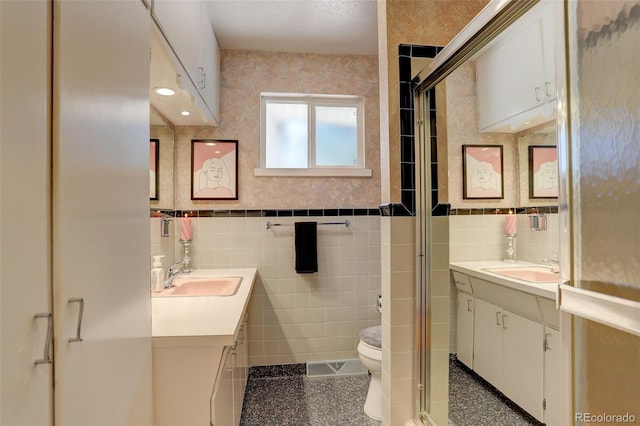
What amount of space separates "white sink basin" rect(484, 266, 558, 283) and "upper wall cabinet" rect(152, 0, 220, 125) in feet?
5.50

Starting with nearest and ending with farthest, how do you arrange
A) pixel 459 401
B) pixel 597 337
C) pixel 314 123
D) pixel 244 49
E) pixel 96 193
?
1. pixel 597 337
2. pixel 96 193
3. pixel 459 401
4. pixel 244 49
5. pixel 314 123

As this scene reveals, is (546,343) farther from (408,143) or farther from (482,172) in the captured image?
(408,143)

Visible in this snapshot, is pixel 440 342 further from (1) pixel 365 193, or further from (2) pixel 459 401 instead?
(1) pixel 365 193

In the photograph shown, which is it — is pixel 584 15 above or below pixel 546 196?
above

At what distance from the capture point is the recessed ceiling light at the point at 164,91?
1.67 meters

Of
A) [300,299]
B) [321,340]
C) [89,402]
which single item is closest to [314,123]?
[300,299]

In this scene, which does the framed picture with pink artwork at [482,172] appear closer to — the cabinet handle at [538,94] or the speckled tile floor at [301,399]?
the cabinet handle at [538,94]

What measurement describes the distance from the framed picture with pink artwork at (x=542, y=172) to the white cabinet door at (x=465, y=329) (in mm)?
551

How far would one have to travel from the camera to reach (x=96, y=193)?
0.74 m

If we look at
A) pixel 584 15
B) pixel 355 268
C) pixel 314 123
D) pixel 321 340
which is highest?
pixel 314 123

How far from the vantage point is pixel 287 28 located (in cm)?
227

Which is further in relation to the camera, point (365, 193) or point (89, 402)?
point (365, 193)

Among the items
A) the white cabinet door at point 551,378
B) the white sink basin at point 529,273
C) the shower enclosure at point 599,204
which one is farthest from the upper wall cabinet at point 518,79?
the white cabinet door at point 551,378

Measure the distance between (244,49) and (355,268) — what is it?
1.99 m
